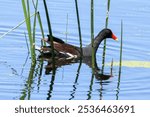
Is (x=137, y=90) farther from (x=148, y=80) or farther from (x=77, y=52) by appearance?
(x=77, y=52)

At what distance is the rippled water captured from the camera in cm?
1112

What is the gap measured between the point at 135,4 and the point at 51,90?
314 inches

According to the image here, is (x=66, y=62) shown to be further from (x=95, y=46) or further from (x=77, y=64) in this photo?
(x=95, y=46)

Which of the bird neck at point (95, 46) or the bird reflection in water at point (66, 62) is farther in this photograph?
the bird neck at point (95, 46)

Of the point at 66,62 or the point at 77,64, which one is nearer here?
the point at 77,64

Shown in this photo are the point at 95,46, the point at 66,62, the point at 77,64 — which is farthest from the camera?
the point at 95,46

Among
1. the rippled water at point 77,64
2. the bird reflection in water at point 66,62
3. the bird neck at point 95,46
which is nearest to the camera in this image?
the rippled water at point 77,64

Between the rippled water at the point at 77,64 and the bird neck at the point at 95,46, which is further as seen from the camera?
the bird neck at the point at 95,46

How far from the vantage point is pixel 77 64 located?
13516 millimetres

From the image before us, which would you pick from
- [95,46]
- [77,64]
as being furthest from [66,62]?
[95,46]

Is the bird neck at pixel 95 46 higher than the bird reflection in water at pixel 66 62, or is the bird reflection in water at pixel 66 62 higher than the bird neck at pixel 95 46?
the bird neck at pixel 95 46

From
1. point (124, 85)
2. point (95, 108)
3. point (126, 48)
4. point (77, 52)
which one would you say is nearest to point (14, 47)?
point (77, 52)

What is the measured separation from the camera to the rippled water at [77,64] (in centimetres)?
1112

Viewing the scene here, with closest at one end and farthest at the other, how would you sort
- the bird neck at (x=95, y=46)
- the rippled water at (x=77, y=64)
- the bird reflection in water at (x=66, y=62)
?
the rippled water at (x=77, y=64) < the bird reflection in water at (x=66, y=62) < the bird neck at (x=95, y=46)
